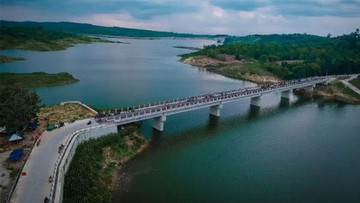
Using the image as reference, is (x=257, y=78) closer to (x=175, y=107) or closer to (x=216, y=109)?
(x=216, y=109)

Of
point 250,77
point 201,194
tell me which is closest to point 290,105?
point 250,77

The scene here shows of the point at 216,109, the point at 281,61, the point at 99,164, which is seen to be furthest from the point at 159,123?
the point at 281,61

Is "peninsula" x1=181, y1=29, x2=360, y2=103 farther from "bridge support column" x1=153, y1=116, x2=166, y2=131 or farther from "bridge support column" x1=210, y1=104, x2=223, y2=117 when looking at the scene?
"bridge support column" x1=153, y1=116, x2=166, y2=131

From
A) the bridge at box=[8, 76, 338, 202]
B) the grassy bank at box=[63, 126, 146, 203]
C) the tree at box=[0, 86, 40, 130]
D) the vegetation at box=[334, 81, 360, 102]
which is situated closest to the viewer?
the bridge at box=[8, 76, 338, 202]

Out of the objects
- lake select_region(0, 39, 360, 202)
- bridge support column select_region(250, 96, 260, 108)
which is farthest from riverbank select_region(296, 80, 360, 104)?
bridge support column select_region(250, 96, 260, 108)

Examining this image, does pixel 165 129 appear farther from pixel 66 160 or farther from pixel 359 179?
pixel 359 179

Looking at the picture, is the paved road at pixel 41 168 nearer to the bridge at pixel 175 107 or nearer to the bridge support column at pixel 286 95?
the bridge at pixel 175 107
